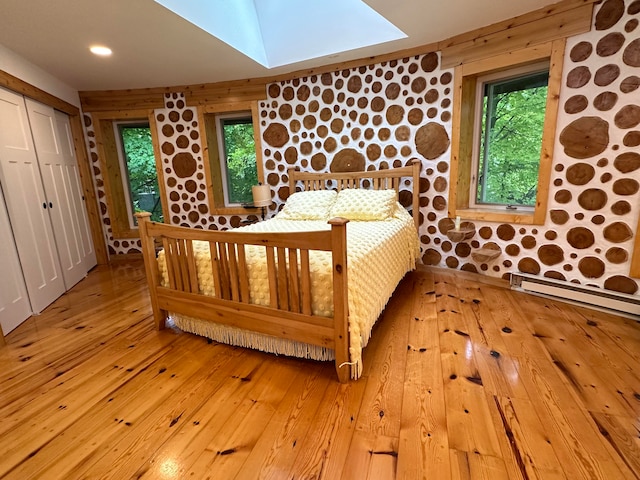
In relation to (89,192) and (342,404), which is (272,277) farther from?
(89,192)

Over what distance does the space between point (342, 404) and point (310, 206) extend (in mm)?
2038

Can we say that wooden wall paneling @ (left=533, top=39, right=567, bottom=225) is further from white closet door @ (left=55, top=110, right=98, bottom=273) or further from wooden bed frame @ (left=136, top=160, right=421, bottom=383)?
white closet door @ (left=55, top=110, right=98, bottom=273)

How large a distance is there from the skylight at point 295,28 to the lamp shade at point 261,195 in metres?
1.30

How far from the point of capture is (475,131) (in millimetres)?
3021

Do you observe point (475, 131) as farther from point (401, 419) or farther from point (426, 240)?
point (401, 419)

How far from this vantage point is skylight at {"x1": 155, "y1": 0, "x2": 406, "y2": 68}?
269 centimetres

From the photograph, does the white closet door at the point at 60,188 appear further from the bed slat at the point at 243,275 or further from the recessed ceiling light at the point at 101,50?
the bed slat at the point at 243,275

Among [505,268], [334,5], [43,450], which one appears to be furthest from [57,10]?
[505,268]

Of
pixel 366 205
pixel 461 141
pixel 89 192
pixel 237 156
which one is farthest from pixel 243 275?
pixel 89 192

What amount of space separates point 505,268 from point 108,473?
3.09m

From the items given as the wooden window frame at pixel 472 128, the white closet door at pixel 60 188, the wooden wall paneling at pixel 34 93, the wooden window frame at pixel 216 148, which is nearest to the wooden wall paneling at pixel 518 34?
the wooden window frame at pixel 472 128

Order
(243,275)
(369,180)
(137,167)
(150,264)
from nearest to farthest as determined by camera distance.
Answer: (243,275)
(150,264)
(369,180)
(137,167)

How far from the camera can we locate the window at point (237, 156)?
13.3 ft

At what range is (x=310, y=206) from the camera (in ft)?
10.3
